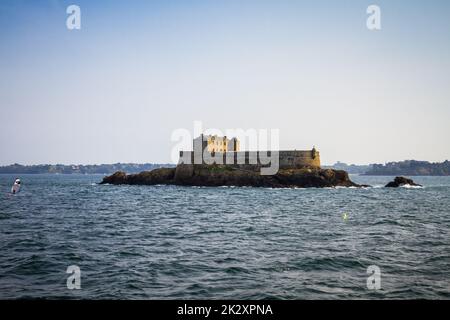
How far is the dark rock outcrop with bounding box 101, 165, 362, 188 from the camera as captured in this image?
88062 mm

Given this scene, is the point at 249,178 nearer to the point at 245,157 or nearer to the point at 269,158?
the point at 245,157

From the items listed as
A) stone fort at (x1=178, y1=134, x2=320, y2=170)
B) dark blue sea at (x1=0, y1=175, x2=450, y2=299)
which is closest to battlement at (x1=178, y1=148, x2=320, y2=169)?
stone fort at (x1=178, y1=134, x2=320, y2=170)

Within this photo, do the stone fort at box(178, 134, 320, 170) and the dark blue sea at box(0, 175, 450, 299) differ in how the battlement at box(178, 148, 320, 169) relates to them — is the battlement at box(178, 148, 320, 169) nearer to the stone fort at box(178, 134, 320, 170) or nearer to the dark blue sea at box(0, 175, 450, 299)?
the stone fort at box(178, 134, 320, 170)

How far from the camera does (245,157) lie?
318 ft

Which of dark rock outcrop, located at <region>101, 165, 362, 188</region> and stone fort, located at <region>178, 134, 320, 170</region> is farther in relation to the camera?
stone fort, located at <region>178, 134, 320, 170</region>

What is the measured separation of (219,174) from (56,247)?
237 ft

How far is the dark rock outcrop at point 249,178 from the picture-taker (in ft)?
289

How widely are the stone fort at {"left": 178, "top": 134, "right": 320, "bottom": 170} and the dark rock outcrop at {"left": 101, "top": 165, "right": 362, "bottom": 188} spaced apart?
2.63 m

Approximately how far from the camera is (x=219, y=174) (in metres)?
92.6

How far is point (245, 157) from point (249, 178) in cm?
847

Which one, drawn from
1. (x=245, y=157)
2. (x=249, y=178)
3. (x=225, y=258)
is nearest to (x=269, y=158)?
(x=245, y=157)

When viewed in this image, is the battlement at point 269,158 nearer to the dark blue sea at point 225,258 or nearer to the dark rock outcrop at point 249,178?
the dark rock outcrop at point 249,178

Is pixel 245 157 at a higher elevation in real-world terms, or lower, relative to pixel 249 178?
higher
